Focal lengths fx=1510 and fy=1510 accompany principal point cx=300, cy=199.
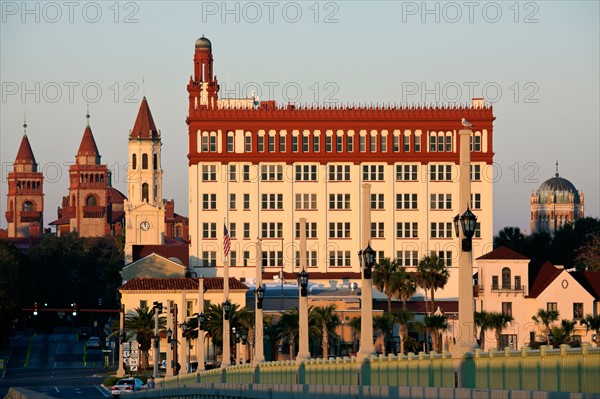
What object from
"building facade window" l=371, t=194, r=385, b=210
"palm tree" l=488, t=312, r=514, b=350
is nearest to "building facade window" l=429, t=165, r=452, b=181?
"building facade window" l=371, t=194, r=385, b=210

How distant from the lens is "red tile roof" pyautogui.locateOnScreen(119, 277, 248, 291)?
153750 mm

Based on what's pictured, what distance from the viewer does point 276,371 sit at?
58938 millimetres

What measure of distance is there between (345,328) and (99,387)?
29.3 m

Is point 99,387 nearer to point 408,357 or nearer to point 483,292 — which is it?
point 483,292

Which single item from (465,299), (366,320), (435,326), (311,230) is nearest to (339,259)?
(311,230)

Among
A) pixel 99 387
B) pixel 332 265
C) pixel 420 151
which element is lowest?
pixel 99 387

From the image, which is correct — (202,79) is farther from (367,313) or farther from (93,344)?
(367,313)

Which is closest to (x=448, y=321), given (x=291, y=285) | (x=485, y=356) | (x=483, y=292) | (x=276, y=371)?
(x=483, y=292)

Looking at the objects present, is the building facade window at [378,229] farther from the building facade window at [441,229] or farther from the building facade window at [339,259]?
the building facade window at [441,229]

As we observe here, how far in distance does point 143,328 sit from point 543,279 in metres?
38.7

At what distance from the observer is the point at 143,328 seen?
146750 mm

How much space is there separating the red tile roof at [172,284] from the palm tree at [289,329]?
60.6 ft

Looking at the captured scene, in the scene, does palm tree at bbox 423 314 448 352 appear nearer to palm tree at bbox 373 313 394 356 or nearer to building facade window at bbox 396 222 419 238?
palm tree at bbox 373 313 394 356

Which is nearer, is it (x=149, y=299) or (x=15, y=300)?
(x=149, y=299)
